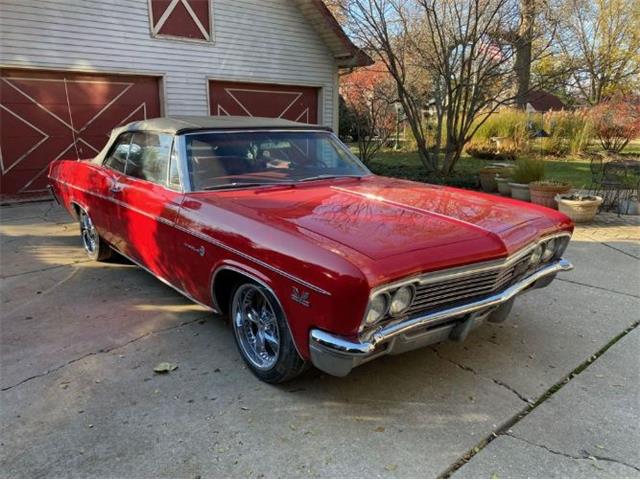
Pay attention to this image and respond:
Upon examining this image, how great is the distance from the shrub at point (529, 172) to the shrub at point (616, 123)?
8.49 metres

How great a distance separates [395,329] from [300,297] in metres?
0.50

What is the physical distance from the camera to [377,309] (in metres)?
2.42

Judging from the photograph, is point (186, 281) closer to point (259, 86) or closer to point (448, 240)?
point (448, 240)

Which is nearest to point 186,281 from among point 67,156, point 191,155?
point 191,155

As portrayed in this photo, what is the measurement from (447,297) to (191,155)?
215cm

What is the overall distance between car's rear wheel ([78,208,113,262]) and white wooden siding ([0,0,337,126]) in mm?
4743

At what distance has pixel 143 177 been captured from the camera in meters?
4.14

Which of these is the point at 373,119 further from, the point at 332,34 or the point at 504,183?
the point at 504,183

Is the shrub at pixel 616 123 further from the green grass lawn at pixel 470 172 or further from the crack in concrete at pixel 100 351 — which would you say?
the crack in concrete at pixel 100 351

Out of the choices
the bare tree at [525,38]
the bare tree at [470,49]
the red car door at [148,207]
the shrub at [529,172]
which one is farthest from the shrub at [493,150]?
the red car door at [148,207]

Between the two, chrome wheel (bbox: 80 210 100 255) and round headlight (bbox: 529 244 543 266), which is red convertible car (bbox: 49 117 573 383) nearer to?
round headlight (bbox: 529 244 543 266)

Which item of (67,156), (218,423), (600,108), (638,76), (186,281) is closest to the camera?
(218,423)

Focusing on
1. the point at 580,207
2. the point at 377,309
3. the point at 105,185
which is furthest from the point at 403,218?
the point at 580,207

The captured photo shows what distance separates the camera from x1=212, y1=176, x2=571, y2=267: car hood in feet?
8.64
